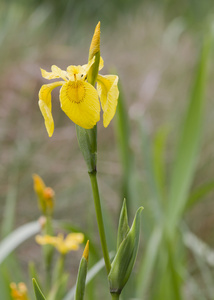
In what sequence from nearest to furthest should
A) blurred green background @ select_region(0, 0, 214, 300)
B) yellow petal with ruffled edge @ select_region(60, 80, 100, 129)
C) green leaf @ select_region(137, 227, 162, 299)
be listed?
yellow petal with ruffled edge @ select_region(60, 80, 100, 129), green leaf @ select_region(137, 227, 162, 299), blurred green background @ select_region(0, 0, 214, 300)

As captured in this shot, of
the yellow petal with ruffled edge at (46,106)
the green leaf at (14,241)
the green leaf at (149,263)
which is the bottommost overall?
the green leaf at (149,263)

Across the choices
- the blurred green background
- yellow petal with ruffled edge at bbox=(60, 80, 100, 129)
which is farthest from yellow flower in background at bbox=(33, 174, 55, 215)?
the blurred green background

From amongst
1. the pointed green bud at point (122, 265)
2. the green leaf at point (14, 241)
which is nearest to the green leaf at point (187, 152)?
the green leaf at point (14, 241)

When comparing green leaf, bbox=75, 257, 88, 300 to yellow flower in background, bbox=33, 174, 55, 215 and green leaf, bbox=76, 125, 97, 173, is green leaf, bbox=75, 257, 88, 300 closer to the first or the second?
green leaf, bbox=76, 125, 97, 173

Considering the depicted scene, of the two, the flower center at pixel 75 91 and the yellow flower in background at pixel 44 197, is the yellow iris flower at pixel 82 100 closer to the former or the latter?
the flower center at pixel 75 91

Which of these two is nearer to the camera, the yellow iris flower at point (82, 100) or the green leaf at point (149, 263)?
the yellow iris flower at point (82, 100)

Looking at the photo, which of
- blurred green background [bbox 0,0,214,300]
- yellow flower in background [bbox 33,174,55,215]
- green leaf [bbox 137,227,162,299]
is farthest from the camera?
blurred green background [bbox 0,0,214,300]

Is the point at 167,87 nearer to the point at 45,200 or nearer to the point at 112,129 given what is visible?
the point at 112,129

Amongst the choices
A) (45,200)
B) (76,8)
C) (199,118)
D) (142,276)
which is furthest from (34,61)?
(76,8)

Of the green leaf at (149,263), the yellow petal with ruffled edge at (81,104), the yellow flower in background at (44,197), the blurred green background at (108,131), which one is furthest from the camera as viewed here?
the blurred green background at (108,131)
